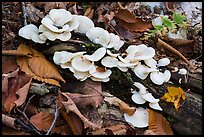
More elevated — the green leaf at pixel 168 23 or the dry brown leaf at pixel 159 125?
the green leaf at pixel 168 23

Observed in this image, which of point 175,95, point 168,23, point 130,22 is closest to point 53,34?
point 130,22

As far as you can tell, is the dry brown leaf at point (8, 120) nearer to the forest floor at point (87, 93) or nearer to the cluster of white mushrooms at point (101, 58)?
the forest floor at point (87, 93)

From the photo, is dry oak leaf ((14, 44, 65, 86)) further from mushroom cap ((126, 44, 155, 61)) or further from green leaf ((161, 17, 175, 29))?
green leaf ((161, 17, 175, 29))

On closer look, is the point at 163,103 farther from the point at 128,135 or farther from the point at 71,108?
the point at 71,108

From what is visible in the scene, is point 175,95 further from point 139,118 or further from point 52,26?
point 52,26

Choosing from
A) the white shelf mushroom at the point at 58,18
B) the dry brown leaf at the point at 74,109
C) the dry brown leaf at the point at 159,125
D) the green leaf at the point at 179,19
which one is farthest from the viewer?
the green leaf at the point at 179,19

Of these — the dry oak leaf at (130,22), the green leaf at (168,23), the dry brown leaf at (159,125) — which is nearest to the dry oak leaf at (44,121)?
the dry brown leaf at (159,125)

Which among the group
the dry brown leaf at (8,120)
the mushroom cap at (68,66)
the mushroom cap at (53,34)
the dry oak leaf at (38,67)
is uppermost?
the mushroom cap at (53,34)
